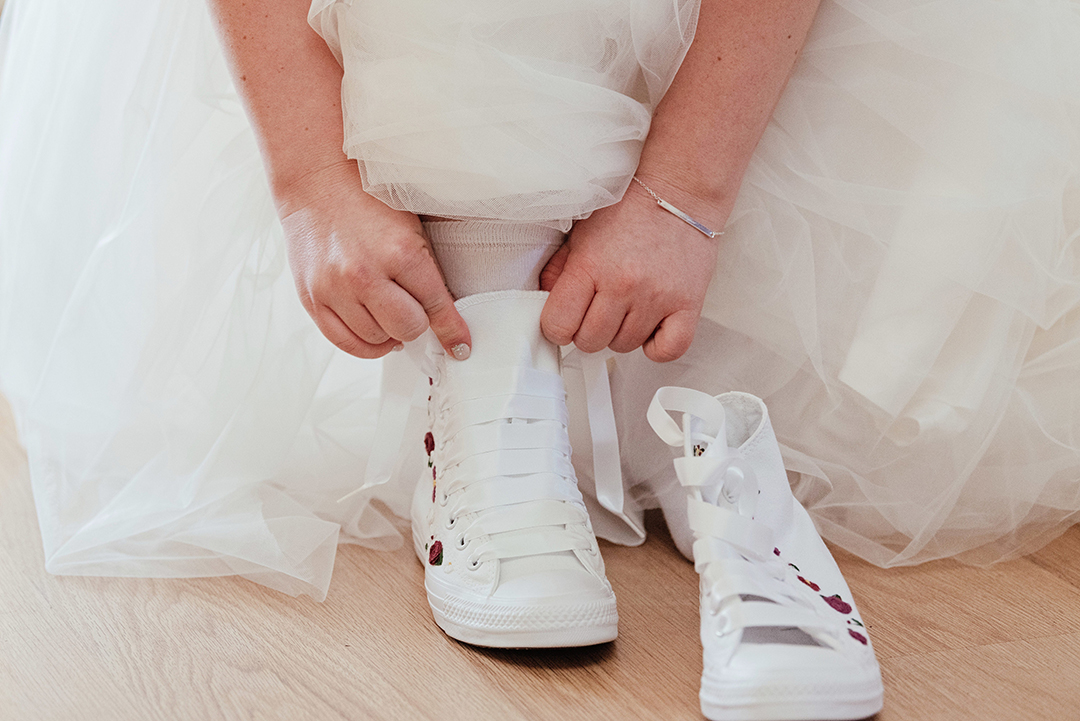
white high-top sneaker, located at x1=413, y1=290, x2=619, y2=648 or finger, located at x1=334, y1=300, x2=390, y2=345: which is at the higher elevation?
finger, located at x1=334, y1=300, x2=390, y2=345

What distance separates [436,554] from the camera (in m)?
0.61

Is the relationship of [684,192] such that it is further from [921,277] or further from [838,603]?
[838,603]

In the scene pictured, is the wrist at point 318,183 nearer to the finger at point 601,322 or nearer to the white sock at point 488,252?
the white sock at point 488,252

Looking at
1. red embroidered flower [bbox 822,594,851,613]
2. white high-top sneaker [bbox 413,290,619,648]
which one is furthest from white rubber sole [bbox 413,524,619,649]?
red embroidered flower [bbox 822,594,851,613]

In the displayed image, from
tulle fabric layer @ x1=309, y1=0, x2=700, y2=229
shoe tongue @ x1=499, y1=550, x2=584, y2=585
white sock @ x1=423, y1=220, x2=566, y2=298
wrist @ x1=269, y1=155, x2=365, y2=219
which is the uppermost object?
tulle fabric layer @ x1=309, y1=0, x2=700, y2=229

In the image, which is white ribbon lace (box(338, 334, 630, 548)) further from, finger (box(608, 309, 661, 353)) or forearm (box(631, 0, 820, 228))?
forearm (box(631, 0, 820, 228))

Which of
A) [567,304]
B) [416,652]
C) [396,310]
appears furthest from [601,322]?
[416,652]

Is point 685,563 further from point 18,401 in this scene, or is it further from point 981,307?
point 18,401

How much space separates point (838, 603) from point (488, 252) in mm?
339

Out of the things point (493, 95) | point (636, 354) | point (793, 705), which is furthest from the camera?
point (636, 354)

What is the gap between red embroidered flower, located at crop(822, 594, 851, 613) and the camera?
0.54 metres

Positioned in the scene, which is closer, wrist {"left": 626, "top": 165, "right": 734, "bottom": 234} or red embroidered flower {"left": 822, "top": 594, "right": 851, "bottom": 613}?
red embroidered flower {"left": 822, "top": 594, "right": 851, "bottom": 613}

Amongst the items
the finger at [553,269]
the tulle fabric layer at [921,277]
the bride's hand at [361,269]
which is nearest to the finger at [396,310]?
the bride's hand at [361,269]

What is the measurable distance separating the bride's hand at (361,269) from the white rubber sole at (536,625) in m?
0.19
